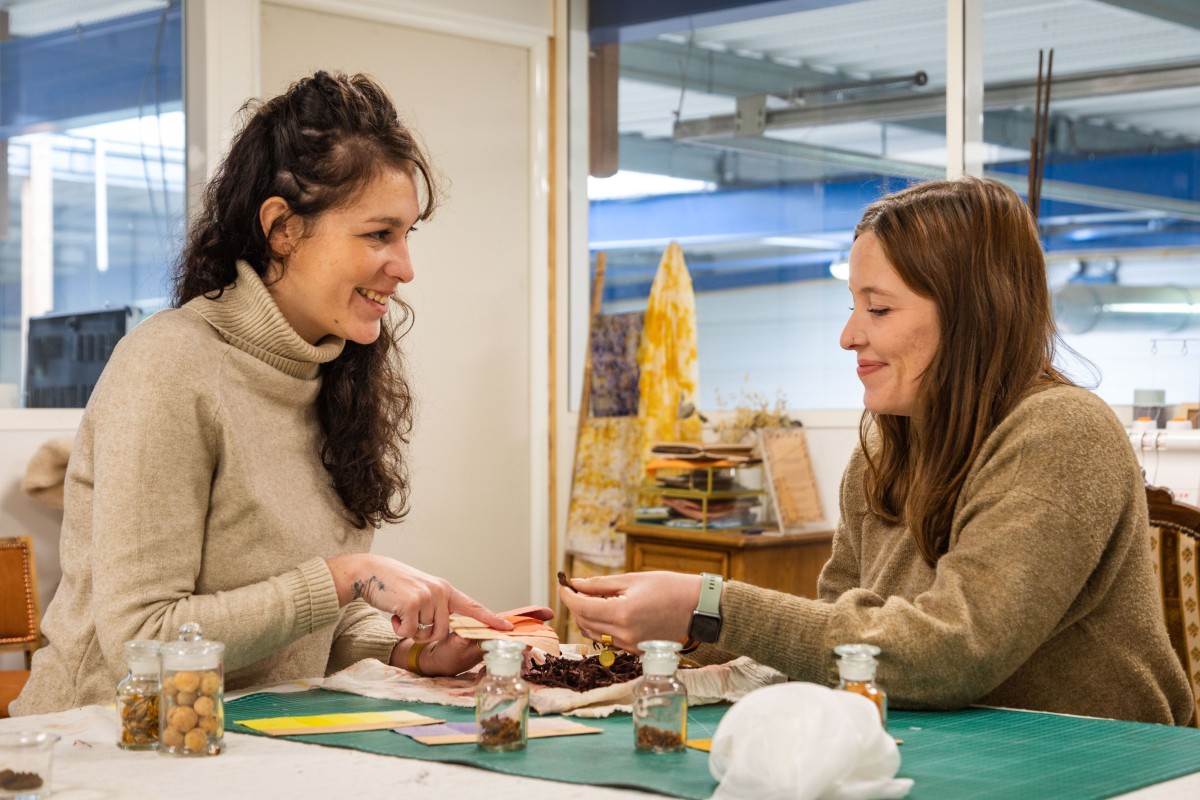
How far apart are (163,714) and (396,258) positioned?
88 cm

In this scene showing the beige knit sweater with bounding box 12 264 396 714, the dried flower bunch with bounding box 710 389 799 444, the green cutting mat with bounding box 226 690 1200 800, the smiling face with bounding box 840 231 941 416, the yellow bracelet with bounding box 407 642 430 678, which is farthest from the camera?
the dried flower bunch with bounding box 710 389 799 444

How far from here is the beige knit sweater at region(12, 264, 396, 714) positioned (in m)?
1.69

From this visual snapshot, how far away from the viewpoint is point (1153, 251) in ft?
13.2

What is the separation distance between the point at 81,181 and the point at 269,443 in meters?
2.63

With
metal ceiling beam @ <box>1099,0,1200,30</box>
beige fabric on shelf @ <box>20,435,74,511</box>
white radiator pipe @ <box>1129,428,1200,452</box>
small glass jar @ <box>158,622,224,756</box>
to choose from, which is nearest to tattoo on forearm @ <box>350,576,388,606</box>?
small glass jar @ <box>158,622,224,756</box>

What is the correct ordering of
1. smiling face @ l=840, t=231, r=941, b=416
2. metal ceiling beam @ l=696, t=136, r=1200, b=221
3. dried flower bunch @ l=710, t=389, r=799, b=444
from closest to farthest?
1. smiling face @ l=840, t=231, r=941, b=416
2. metal ceiling beam @ l=696, t=136, r=1200, b=221
3. dried flower bunch @ l=710, t=389, r=799, b=444

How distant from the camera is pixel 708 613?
167cm

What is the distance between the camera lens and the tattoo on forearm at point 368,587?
5.80 ft

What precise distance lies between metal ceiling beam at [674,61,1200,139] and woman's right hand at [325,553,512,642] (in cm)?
310

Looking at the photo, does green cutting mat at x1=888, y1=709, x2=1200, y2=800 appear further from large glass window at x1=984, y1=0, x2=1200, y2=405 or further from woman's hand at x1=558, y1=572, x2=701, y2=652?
large glass window at x1=984, y1=0, x2=1200, y2=405

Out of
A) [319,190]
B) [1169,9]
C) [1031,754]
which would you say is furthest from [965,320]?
[1169,9]

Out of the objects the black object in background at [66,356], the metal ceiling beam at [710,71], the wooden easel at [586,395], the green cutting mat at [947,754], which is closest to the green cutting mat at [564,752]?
the green cutting mat at [947,754]

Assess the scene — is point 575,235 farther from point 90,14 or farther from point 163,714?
point 163,714

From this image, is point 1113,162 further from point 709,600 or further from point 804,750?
point 804,750
